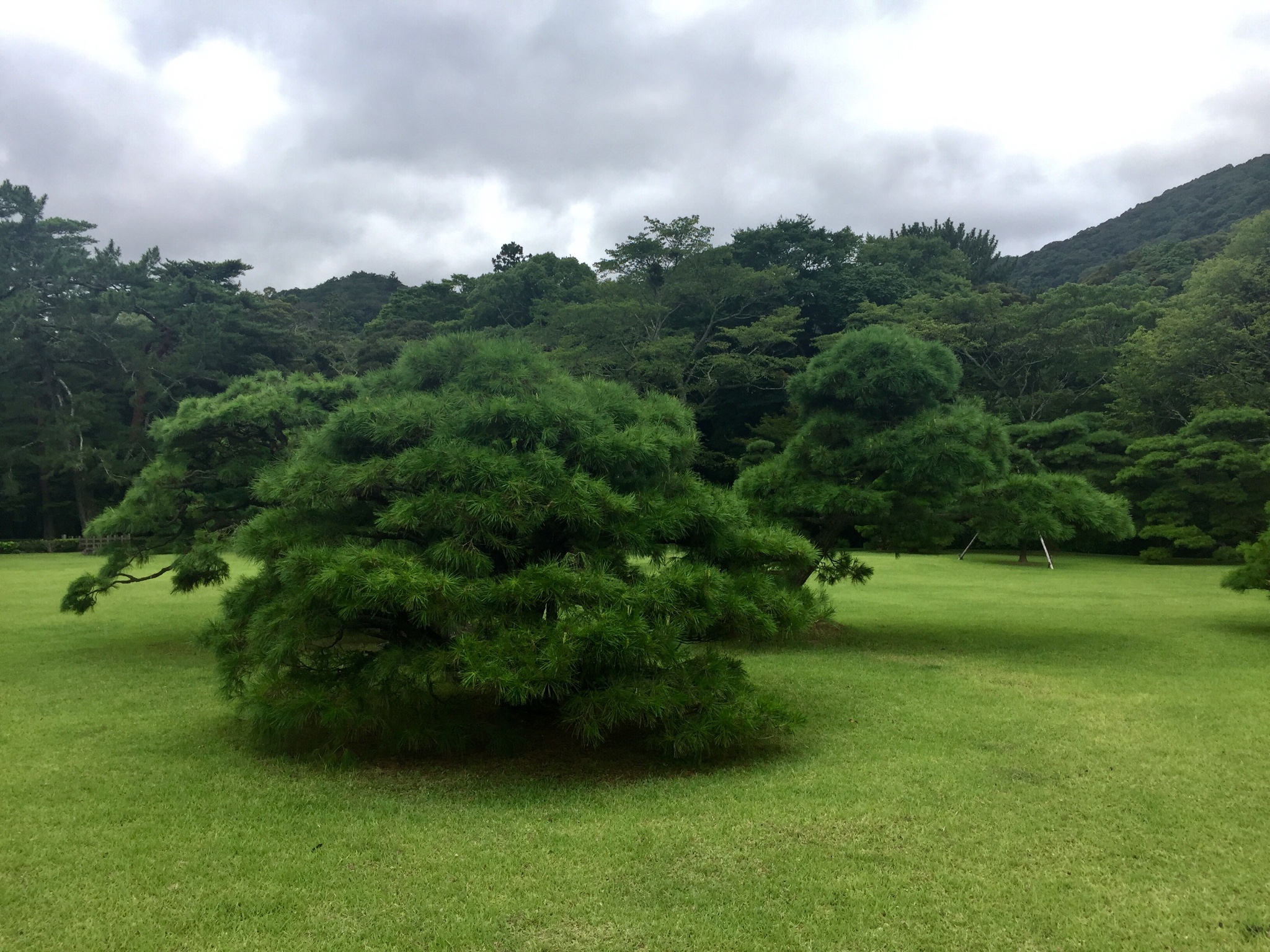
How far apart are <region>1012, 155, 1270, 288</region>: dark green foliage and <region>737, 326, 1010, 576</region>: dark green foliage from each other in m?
35.4

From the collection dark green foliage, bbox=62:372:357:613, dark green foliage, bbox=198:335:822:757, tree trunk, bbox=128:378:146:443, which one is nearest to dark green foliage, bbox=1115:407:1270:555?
dark green foliage, bbox=198:335:822:757

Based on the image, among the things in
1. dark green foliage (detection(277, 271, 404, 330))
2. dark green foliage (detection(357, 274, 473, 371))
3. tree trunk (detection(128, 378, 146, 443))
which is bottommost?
tree trunk (detection(128, 378, 146, 443))

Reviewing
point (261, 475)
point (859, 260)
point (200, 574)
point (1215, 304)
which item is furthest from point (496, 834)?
point (859, 260)

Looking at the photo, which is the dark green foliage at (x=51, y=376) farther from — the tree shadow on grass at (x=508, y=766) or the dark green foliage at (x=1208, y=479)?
the dark green foliage at (x=1208, y=479)

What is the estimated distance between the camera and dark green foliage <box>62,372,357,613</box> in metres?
8.41

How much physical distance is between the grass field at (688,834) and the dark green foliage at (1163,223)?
40016mm

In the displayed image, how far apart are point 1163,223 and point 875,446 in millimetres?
49612

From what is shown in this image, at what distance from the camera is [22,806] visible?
419 cm

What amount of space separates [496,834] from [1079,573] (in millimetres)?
17149

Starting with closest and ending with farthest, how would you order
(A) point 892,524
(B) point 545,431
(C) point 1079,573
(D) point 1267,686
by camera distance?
(B) point 545,431
(D) point 1267,686
(A) point 892,524
(C) point 1079,573

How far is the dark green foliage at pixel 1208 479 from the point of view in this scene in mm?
19594

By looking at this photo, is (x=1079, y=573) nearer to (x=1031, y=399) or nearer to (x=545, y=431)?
(x=1031, y=399)

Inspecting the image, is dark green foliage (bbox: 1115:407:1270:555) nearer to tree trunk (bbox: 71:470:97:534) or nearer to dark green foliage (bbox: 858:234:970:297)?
dark green foliage (bbox: 858:234:970:297)

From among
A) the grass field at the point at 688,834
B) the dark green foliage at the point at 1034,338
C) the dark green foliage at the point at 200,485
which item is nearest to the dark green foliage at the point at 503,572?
the grass field at the point at 688,834
